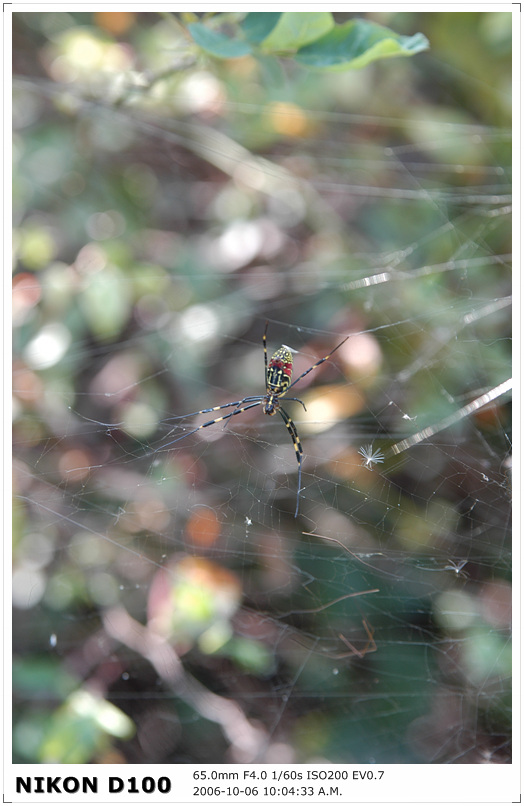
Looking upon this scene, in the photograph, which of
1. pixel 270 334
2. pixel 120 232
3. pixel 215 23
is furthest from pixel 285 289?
pixel 215 23

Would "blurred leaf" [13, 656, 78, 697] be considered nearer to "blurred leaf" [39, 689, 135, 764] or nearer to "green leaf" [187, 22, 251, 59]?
"blurred leaf" [39, 689, 135, 764]

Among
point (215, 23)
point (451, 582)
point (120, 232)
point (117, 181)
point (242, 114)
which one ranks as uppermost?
point (215, 23)

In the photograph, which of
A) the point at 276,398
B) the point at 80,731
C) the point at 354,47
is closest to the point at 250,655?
the point at 80,731

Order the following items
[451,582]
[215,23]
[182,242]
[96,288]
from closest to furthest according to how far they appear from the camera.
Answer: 1. [215,23]
2. [451,582]
3. [96,288]
4. [182,242]

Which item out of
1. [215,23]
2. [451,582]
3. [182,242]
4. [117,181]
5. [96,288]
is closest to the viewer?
[215,23]

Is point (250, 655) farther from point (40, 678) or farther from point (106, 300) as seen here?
point (106, 300)

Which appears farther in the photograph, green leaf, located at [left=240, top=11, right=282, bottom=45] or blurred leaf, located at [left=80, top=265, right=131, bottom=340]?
blurred leaf, located at [left=80, top=265, right=131, bottom=340]

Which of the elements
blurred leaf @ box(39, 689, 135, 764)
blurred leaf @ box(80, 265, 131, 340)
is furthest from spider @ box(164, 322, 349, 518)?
blurred leaf @ box(39, 689, 135, 764)

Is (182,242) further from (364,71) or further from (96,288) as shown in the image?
(364,71)
